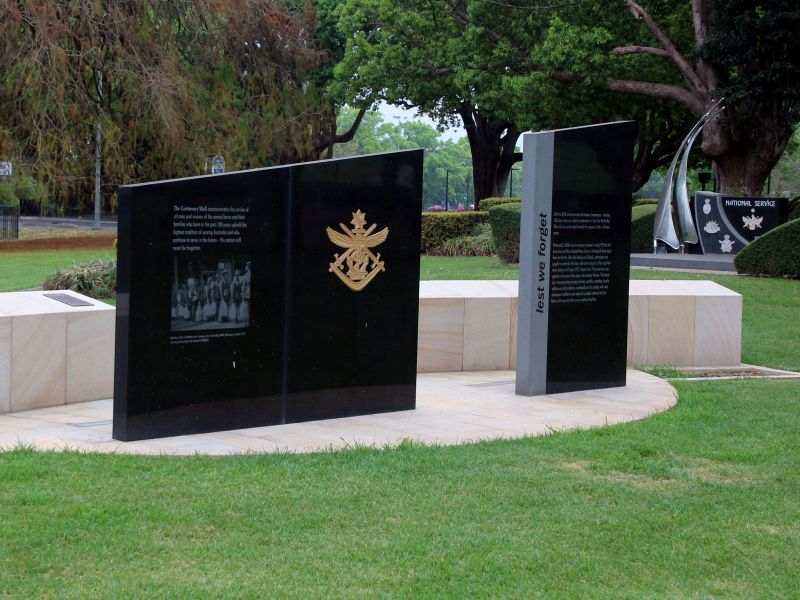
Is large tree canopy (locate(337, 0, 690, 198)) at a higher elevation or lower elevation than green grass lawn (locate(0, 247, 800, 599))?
higher

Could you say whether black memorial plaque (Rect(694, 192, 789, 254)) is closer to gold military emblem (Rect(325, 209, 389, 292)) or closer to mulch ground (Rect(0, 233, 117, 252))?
mulch ground (Rect(0, 233, 117, 252))

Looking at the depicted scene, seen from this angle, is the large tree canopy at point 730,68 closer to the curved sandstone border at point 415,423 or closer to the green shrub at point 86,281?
the green shrub at point 86,281

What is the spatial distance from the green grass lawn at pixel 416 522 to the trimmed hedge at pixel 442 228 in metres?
19.4

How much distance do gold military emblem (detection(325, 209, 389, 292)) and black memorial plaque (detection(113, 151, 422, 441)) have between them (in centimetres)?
1

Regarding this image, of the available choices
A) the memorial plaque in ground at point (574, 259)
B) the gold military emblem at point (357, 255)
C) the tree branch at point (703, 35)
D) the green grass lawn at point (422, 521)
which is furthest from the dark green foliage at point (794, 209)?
the gold military emblem at point (357, 255)

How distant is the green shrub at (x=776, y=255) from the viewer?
18.8 metres

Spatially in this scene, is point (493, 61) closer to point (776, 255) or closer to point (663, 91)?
point (663, 91)

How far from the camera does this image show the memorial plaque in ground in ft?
30.6

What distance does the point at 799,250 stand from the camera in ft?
61.4

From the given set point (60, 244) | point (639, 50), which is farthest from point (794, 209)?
point (60, 244)

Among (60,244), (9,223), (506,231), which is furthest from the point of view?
(9,223)

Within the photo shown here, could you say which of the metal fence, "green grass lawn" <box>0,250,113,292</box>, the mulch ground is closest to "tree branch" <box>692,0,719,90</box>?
"green grass lawn" <box>0,250,113,292</box>

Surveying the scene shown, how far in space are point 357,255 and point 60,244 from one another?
22.9 meters

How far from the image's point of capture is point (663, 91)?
27.7 m
